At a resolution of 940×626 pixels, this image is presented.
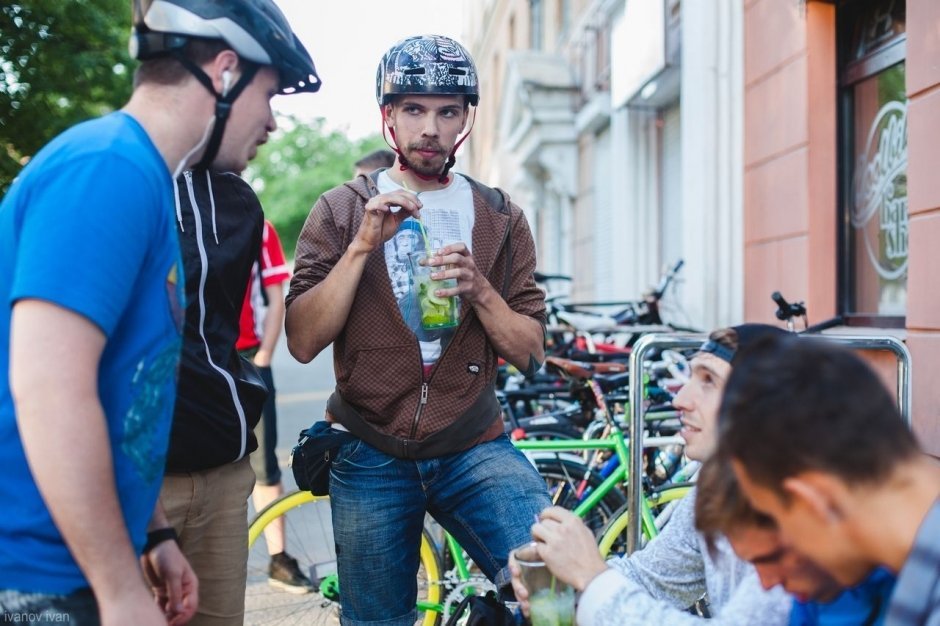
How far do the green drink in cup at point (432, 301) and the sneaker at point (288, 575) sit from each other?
212 cm

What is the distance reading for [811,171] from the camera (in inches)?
215

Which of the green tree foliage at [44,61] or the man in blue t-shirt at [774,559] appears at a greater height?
the green tree foliage at [44,61]

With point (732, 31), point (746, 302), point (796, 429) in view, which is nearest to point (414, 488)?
point (796, 429)

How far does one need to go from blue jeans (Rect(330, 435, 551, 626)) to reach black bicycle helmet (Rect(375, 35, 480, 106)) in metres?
0.93

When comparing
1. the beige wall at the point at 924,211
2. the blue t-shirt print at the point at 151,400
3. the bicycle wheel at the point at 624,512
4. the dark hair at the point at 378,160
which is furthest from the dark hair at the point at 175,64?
the dark hair at the point at 378,160

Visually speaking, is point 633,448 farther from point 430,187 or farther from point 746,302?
point 746,302

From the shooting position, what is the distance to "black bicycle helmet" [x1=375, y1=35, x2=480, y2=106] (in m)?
2.48

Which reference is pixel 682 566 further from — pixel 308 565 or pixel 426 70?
pixel 308 565

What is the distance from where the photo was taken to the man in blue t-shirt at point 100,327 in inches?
47.8

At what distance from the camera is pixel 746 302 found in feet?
21.3

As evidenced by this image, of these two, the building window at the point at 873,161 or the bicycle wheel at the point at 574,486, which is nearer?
the bicycle wheel at the point at 574,486

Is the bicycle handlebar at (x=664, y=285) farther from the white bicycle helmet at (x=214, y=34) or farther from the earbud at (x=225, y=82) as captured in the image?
the earbud at (x=225, y=82)

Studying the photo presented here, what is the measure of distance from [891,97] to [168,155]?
4.51m

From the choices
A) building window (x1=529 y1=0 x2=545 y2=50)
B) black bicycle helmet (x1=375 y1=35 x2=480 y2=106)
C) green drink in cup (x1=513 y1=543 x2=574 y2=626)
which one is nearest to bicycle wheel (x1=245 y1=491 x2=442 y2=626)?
black bicycle helmet (x1=375 y1=35 x2=480 y2=106)
